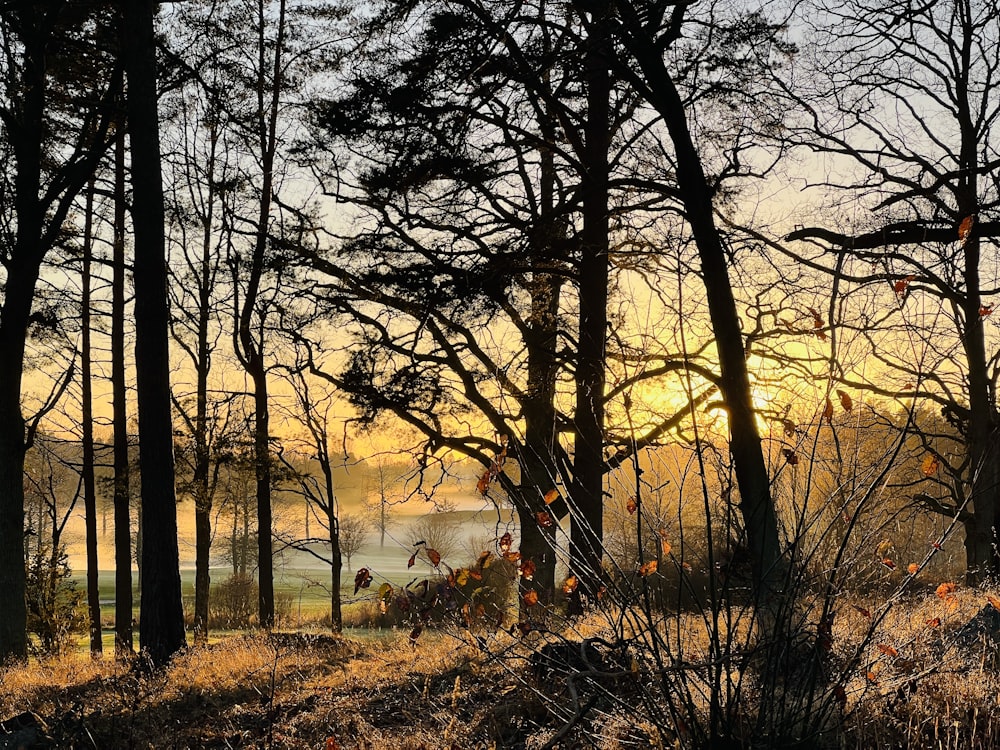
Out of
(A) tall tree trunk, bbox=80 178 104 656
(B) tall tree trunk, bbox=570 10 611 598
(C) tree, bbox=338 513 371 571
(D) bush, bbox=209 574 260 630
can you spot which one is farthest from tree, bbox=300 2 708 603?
(C) tree, bbox=338 513 371 571

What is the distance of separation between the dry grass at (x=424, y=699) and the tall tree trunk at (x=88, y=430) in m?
8.31

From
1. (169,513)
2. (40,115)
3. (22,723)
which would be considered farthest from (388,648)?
(40,115)

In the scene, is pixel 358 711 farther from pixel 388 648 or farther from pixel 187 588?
pixel 187 588

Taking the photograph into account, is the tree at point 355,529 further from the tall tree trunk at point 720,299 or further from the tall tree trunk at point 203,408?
the tall tree trunk at point 720,299

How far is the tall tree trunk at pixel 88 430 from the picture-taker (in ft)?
54.2

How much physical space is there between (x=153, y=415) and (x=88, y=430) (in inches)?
376

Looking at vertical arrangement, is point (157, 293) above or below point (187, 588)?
above

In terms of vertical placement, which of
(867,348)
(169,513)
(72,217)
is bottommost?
(169,513)

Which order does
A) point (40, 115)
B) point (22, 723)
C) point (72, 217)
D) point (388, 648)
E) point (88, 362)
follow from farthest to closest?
point (88, 362), point (72, 217), point (40, 115), point (388, 648), point (22, 723)

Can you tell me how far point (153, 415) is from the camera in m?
9.27

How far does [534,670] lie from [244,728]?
1970mm

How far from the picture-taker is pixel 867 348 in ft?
13.3

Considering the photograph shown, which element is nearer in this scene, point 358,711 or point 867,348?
point 867,348

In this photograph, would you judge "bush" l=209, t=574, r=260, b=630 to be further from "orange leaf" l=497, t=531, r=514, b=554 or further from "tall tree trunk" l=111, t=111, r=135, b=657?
"orange leaf" l=497, t=531, r=514, b=554
